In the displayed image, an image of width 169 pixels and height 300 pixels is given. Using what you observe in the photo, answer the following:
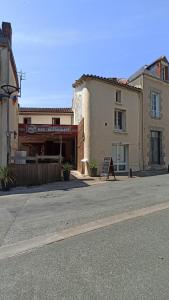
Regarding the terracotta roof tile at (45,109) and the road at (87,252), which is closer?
the road at (87,252)

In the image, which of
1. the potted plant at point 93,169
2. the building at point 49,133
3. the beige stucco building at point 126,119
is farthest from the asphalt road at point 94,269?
the building at point 49,133

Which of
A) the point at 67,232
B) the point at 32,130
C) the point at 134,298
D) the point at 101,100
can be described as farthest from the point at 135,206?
the point at 32,130

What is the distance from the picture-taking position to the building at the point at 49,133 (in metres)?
27.8

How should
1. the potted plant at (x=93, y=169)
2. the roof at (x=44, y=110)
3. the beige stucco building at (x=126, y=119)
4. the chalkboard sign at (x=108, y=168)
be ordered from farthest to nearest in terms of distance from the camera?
1. the roof at (x=44, y=110)
2. the beige stucco building at (x=126, y=119)
3. the potted plant at (x=93, y=169)
4. the chalkboard sign at (x=108, y=168)

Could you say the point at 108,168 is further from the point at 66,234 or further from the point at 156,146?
the point at 66,234

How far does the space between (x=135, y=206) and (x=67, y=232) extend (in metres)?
3.89

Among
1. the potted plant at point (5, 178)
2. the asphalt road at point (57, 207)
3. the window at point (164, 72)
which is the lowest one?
the asphalt road at point (57, 207)

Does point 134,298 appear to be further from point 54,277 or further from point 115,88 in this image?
point 115,88

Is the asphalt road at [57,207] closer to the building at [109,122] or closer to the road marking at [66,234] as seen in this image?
the road marking at [66,234]

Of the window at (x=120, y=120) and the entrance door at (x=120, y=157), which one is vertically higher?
the window at (x=120, y=120)

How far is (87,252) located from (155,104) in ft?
84.5

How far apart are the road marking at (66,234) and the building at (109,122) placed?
14820 mm

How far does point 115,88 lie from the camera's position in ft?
88.7

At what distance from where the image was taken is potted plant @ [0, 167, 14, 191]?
1680 cm
